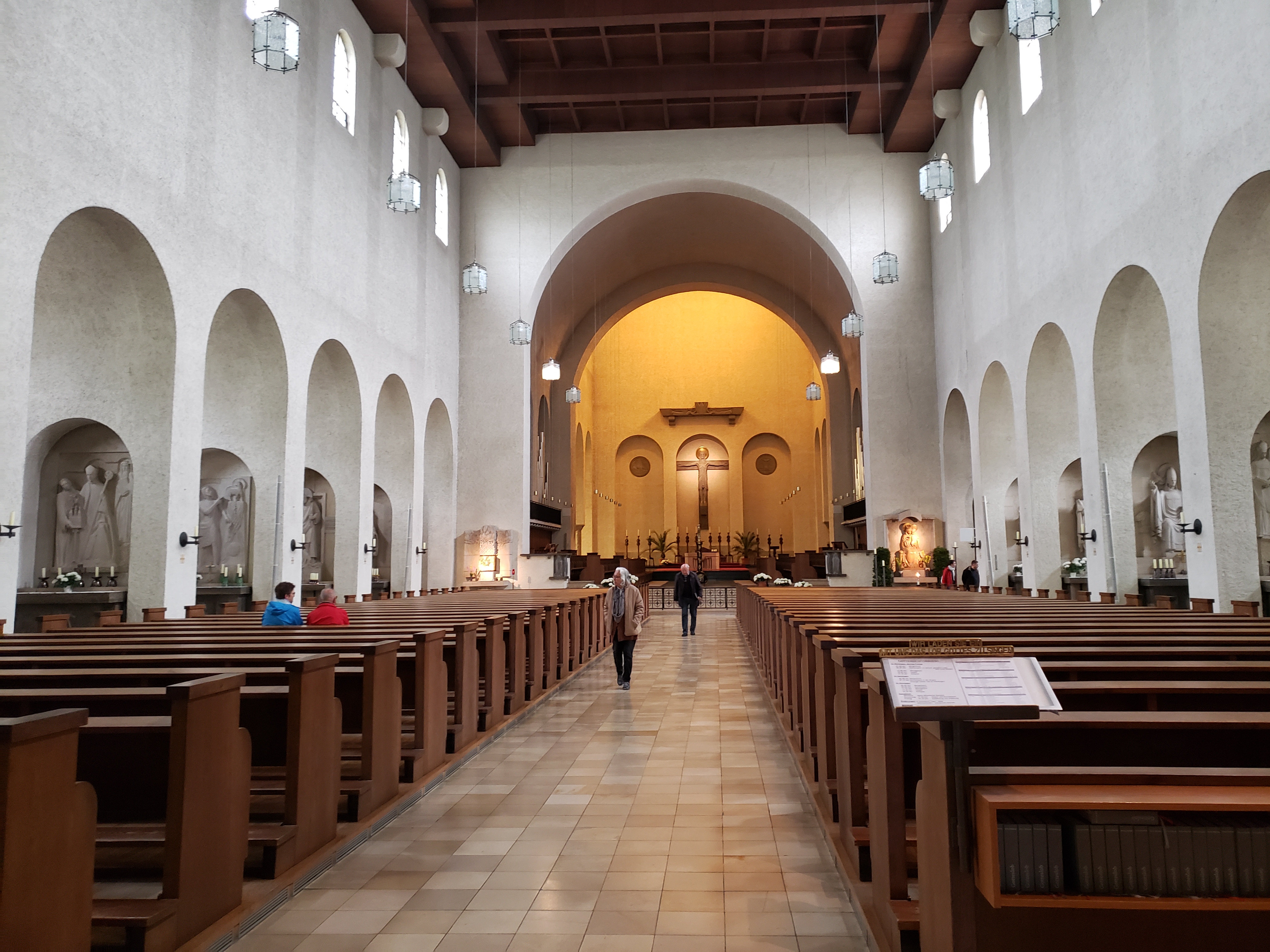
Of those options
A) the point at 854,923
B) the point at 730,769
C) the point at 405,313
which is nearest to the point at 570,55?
the point at 405,313

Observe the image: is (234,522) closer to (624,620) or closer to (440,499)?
(440,499)

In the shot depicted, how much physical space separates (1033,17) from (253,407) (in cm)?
1018

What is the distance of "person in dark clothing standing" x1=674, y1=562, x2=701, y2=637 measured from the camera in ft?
49.4

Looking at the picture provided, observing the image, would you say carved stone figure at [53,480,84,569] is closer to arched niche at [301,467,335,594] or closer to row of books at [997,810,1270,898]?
arched niche at [301,467,335,594]

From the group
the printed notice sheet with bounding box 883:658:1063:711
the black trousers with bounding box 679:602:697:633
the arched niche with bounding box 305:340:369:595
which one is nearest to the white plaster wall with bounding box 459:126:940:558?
the arched niche with bounding box 305:340:369:595

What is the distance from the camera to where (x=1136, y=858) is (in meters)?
1.92

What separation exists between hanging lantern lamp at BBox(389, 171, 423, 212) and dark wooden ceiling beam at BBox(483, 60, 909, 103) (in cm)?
627

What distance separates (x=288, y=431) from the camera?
12156 mm

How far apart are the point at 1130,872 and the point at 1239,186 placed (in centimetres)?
840

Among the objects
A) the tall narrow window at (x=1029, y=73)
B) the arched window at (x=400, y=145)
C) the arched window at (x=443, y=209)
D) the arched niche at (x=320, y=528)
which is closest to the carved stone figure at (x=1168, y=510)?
the tall narrow window at (x=1029, y=73)

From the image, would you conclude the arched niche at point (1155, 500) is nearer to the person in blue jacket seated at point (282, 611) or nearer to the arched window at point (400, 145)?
the person in blue jacket seated at point (282, 611)

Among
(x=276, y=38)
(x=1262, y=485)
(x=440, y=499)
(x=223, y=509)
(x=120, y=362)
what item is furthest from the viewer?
(x=440, y=499)

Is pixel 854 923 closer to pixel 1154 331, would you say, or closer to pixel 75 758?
pixel 75 758

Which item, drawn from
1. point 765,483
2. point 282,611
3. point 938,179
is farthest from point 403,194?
point 765,483
